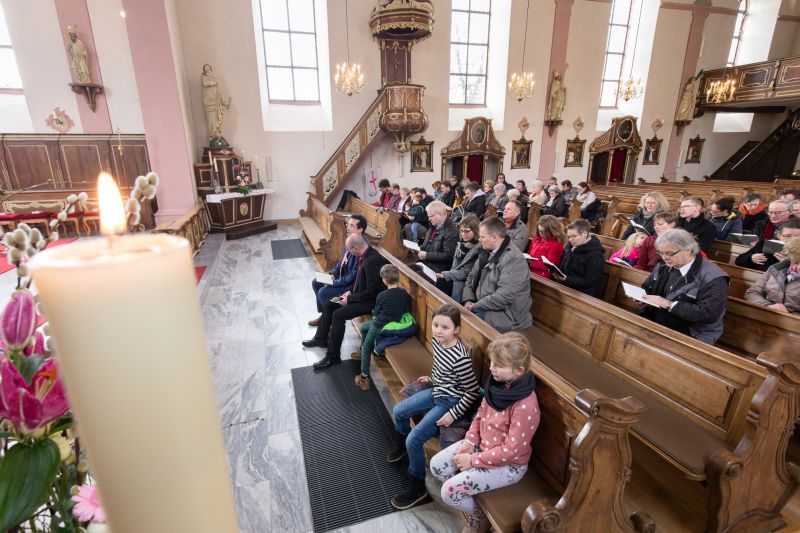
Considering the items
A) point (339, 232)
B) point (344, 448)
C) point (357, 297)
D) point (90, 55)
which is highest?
point (90, 55)

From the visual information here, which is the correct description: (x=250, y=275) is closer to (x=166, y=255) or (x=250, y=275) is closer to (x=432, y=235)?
(x=432, y=235)

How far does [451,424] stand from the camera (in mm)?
2346

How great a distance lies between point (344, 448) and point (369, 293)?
4.90ft

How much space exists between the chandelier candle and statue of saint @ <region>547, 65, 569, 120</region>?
15.1 meters

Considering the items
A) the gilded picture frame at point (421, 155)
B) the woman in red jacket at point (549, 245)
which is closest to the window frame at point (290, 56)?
the gilded picture frame at point (421, 155)

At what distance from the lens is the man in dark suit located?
3.86 metres

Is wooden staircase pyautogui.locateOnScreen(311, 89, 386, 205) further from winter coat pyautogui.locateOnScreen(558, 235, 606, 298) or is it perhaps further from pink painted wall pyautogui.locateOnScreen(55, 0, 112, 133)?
winter coat pyautogui.locateOnScreen(558, 235, 606, 298)

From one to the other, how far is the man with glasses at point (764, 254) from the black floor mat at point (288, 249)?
21.5 ft

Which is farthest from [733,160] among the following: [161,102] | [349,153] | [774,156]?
[161,102]

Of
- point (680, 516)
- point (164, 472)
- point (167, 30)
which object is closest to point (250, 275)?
point (167, 30)

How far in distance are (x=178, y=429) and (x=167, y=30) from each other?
9.82 meters

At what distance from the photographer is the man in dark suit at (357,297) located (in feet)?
12.7

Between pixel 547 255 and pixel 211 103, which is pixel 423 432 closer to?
pixel 547 255

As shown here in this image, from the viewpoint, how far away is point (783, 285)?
302cm
